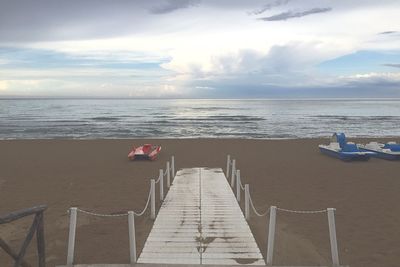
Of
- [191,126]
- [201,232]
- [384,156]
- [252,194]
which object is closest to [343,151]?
[384,156]

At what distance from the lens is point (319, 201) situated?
1300 centimetres

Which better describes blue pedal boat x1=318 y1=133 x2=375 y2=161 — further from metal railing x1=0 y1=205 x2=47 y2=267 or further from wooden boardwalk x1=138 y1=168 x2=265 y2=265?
metal railing x1=0 y1=205 x2=47 y2=267

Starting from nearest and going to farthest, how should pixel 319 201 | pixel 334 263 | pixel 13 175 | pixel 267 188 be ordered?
pixel 334 263 < pixel 319 201 < pixel 267 188 < pixel 13 175

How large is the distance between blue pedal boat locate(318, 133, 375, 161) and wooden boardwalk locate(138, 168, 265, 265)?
10.1 meters

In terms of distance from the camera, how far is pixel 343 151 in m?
21.7

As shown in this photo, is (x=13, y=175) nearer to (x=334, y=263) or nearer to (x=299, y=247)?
(x=299, y=247)

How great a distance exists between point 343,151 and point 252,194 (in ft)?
32.8

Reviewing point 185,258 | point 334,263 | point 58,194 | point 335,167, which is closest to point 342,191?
point 335,167

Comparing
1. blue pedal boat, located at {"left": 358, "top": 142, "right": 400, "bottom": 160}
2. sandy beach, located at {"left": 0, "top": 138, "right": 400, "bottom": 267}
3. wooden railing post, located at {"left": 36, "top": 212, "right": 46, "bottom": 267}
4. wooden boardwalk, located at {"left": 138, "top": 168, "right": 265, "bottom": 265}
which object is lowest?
sandy beach, located at {"left": 0, "top": 138, "right": 400, "bottom": 267}

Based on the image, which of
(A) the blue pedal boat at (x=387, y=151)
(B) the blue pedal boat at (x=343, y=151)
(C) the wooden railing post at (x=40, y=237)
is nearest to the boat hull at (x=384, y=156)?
(A) the blue pedal boat at (x=387, y=151)

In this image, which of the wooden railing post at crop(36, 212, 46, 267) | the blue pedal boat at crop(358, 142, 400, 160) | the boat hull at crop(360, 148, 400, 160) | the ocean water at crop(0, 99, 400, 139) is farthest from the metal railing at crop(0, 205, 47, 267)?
the ocean water at crop(0, 99, 400, 139)

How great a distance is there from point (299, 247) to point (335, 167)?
38.8 ft

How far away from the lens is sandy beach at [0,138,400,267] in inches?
337

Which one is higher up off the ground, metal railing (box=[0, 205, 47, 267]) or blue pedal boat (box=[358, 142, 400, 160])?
metal railing (box=[0, 205, 47, 267])
